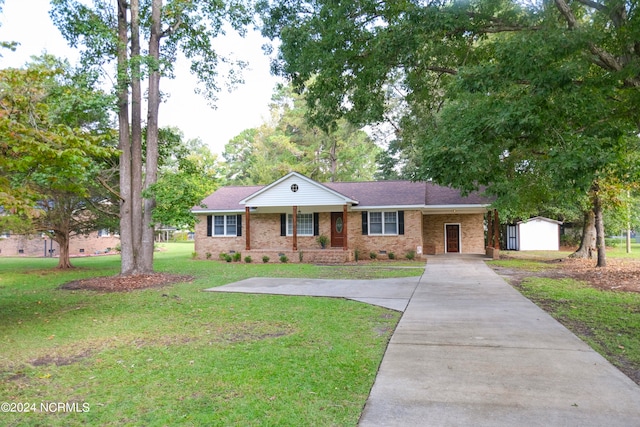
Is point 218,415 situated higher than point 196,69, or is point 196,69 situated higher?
point 196,69

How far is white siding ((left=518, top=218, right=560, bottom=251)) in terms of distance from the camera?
30219 millimetres

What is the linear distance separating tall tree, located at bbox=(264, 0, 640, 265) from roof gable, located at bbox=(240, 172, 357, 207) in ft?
27.8

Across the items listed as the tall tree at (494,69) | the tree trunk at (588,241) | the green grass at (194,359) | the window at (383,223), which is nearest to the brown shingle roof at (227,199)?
the window at (383,223)

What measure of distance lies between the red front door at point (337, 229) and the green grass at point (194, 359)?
1262 cm

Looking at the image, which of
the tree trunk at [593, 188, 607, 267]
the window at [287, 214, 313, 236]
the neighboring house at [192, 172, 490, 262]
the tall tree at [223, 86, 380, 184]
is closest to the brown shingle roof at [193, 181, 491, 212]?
the neighboring house at [192, 172, 490, 262]

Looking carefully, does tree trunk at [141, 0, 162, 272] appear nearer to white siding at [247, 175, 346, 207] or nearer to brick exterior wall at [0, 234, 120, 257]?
white siding at [247, 175, 346, 207]

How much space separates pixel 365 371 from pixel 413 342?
1.36 metres

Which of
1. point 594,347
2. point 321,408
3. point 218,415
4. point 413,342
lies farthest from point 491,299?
point 218,415

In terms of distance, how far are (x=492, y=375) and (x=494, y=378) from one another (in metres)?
0.09

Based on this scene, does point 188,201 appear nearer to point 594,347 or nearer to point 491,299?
point 491,299

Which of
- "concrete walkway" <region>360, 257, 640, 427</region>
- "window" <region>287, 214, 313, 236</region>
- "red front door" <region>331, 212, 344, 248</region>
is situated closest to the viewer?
"concrete walkway" <region>360, 257, 640, 427</region>

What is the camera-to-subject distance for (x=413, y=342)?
5.64 metres

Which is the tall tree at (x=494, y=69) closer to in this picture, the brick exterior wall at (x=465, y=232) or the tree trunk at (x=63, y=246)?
the tree trunk at (x=63, y=246)

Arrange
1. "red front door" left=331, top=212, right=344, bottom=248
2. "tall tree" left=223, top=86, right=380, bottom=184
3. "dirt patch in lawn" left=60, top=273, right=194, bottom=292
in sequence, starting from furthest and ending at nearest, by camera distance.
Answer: "tall tree" left=223, top=86, right=380, bottom=184
"red front door" left=331, top=212, right=344, bottom=248
"dirt patch in lawn" left=60, top=273, right=194, bottom=292
